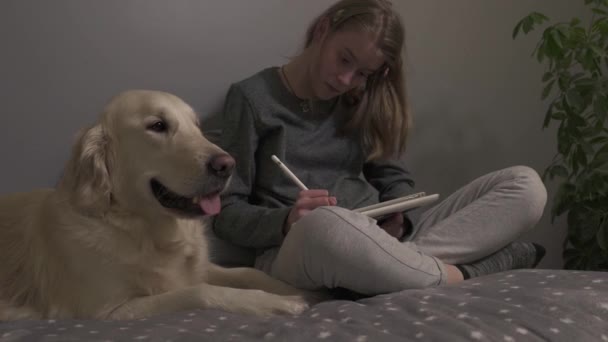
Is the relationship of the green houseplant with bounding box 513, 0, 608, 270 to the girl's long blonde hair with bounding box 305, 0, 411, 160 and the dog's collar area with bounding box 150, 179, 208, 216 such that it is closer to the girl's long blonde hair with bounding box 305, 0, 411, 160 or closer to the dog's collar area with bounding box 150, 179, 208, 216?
the girl's long blonde hair with bounding box 305, 0, 411, 160

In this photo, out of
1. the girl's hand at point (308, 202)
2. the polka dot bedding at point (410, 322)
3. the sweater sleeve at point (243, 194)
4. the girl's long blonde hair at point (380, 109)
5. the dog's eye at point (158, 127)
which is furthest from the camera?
the girl's long blonde hair at point (380, 109)

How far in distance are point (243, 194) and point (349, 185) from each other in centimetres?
36

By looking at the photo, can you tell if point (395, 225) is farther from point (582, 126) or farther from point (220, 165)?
point (582, 126)

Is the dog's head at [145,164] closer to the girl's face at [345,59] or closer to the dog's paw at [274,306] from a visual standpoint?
the dog's paw at [274,306]

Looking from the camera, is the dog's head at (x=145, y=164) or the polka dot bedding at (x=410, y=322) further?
the dog's head at (x=145, y=164)

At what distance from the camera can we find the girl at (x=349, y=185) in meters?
1.15

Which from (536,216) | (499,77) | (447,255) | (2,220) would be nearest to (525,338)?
(447,255)

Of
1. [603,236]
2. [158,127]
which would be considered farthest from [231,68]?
[603,236]

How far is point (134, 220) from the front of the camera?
1.17 metres

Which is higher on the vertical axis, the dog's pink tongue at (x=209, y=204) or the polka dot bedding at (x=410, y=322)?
the dog's pink tongue at (x=209, y=204)

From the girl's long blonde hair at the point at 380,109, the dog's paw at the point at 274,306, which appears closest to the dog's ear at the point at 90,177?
the dog's paw at the point at 274,306

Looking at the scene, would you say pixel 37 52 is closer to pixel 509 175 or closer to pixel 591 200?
pixel 509 175

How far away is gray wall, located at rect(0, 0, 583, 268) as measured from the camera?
158cm

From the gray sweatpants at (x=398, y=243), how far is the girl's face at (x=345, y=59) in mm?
472
